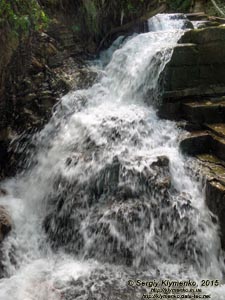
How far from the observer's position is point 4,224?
5086 mm

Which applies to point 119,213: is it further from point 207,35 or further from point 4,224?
point 207,35

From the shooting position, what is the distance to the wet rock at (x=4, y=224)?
16.5ft

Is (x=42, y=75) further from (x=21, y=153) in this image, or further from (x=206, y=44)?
(x=206, y=44)

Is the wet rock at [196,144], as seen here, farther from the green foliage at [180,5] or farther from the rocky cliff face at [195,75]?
the green foliage at [180,5]

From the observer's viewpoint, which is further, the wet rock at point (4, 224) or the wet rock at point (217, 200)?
the wet rock at point (4, 224)

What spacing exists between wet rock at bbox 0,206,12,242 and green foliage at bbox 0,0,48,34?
3.18 meters

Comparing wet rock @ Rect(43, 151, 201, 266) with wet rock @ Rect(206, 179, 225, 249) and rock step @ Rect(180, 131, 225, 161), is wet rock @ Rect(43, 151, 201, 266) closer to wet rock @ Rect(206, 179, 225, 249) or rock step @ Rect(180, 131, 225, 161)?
wet rock @ Rect(206, 179, 225, 249)

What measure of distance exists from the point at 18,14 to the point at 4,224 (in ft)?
11.8

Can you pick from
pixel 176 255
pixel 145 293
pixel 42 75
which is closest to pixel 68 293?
pixel 145 293

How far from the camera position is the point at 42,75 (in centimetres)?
733

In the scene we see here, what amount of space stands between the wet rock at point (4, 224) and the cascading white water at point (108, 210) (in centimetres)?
10

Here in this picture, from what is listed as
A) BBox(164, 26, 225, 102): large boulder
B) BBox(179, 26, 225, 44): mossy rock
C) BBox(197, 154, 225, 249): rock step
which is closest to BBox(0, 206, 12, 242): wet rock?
BBox(197, 154, 225, 249): rock step

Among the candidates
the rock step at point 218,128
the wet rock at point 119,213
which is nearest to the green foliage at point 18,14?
the wet rock at point 119,213

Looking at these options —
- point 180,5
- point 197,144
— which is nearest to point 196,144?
point 197,144
